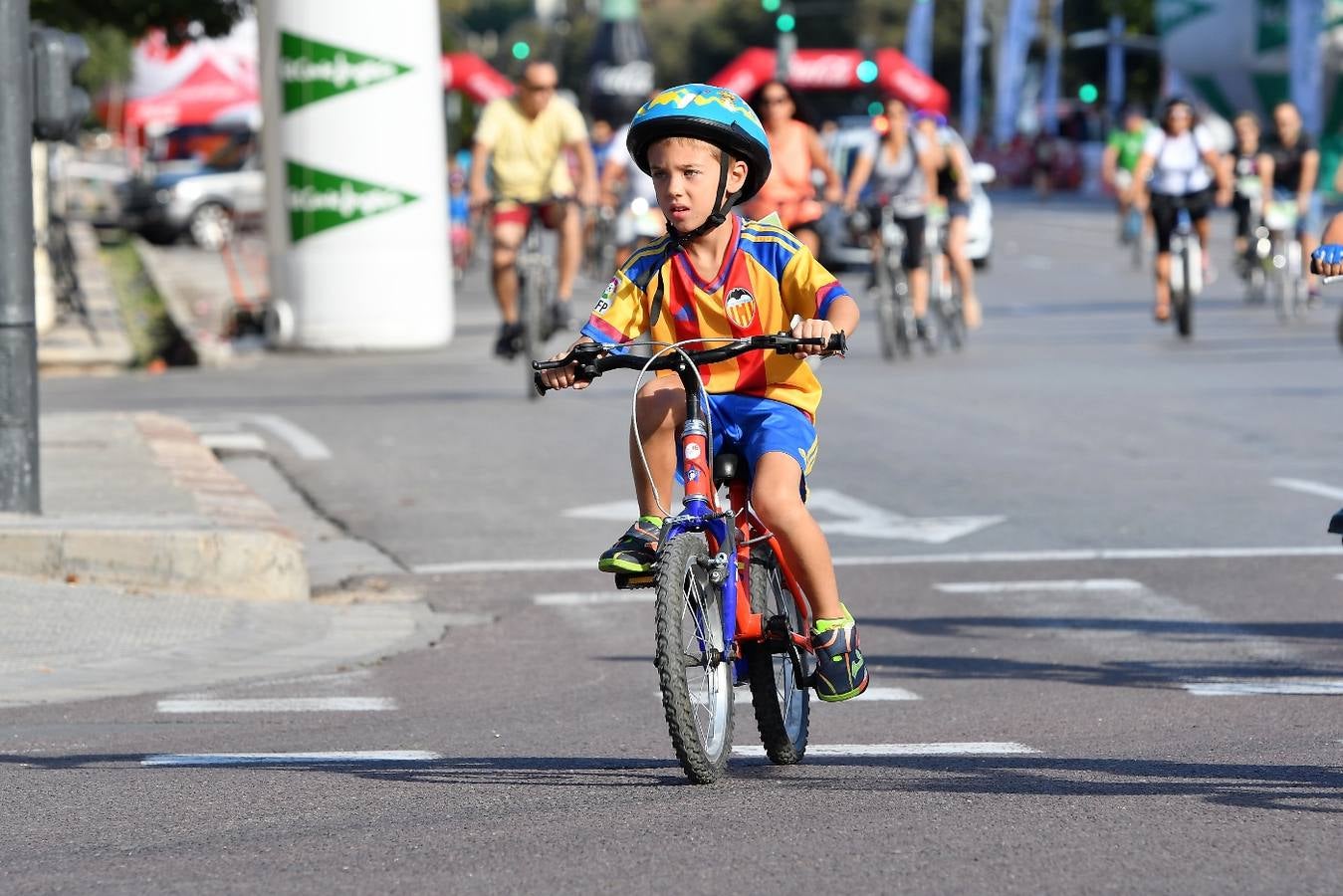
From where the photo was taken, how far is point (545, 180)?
53.5 feet

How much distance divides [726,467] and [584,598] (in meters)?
3.83

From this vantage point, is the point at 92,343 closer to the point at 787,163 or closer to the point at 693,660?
the point at 787,163

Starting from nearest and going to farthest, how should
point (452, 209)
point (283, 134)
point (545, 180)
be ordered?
point (545, 180) → point (283, 134) → point (452, 209)

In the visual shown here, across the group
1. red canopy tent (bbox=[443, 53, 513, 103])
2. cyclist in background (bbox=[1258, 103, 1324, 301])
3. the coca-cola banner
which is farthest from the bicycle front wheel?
the coca-cola banner

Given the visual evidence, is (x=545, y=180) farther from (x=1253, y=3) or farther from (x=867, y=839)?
(x=1253, y=3)

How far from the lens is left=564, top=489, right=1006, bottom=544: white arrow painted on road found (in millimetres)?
11125

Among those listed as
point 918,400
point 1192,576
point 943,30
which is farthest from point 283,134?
point 943,30

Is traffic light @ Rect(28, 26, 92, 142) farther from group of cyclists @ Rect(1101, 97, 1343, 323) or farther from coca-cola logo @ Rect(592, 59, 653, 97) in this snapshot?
coca-cola logo @ Rect(592, 59, 653, 97)

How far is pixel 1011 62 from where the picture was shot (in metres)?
71.3

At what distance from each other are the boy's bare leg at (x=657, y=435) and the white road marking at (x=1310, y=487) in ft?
21.4

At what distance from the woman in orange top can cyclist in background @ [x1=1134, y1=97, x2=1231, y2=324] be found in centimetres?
437

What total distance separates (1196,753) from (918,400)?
10.3 metres

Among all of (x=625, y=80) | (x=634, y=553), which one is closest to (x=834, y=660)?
(x=634, y=553)

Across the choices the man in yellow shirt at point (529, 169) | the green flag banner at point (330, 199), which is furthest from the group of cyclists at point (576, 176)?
the green flag banner at point (330, 199)
